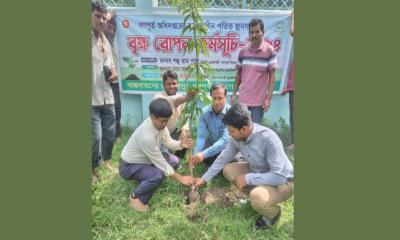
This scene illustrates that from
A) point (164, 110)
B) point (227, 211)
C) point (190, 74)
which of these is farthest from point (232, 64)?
point (227, 211)

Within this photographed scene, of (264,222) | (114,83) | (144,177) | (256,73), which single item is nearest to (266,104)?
(256,73)

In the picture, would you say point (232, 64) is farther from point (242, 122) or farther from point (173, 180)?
point (173, 180)

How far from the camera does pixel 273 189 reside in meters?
3.94

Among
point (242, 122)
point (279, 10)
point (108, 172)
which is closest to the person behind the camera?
point (242, 122)

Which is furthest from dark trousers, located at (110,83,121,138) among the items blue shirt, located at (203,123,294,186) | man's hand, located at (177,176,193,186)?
blue shirt, located at (203,123,294,186)

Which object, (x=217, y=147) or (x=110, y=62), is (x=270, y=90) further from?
(x=110, y=62)

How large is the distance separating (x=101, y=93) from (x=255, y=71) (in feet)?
4.99

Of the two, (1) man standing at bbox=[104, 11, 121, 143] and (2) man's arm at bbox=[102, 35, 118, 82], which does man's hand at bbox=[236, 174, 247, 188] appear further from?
(2) man's arm at bbox=[102, 35, 118, 82]

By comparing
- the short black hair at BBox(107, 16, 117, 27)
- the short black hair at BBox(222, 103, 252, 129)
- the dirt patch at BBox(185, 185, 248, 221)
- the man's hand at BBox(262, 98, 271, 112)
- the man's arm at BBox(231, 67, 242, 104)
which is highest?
the short black hair at BBox(107, 16, 117, 27)

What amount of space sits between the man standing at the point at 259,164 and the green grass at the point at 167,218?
5.6 inches

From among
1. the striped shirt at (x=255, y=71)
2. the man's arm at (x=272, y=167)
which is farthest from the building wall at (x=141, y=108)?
the man's arm at (x=272, y=167)

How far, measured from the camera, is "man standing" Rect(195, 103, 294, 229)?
3.80m

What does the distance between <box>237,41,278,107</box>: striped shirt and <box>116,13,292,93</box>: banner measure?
0.07 meters

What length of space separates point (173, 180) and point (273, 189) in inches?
38.8
